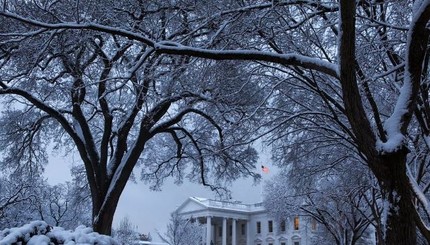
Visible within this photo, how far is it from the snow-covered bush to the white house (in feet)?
184

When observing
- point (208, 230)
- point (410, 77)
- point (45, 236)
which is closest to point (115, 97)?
point (45, 236)

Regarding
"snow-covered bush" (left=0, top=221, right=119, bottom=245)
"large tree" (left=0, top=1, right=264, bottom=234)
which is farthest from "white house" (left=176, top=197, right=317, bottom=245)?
"snow-covered bush" (left=0, top=221, right=119, bottom=245)

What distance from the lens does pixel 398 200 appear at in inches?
230

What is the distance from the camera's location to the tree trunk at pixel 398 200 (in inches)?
227

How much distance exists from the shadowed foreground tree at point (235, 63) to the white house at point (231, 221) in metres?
46.4

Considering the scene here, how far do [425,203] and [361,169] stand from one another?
870 centimetres

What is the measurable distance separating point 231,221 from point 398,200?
63662 mm

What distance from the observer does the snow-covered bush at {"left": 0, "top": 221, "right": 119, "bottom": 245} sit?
5.39 meters

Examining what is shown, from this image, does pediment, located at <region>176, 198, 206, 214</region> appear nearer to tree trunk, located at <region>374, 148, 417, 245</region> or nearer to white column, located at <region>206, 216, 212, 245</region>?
white column, located at <region>206, 216, 212, 245</region>

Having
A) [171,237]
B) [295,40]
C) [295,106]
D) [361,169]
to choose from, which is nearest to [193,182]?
[361,169]

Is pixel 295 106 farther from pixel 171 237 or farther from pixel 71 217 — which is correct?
pixel 171 237

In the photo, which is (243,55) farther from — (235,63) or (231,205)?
(231,205)

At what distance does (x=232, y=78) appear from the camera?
9688mm

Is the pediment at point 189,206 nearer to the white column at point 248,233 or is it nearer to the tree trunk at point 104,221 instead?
the white column at point 248,233
